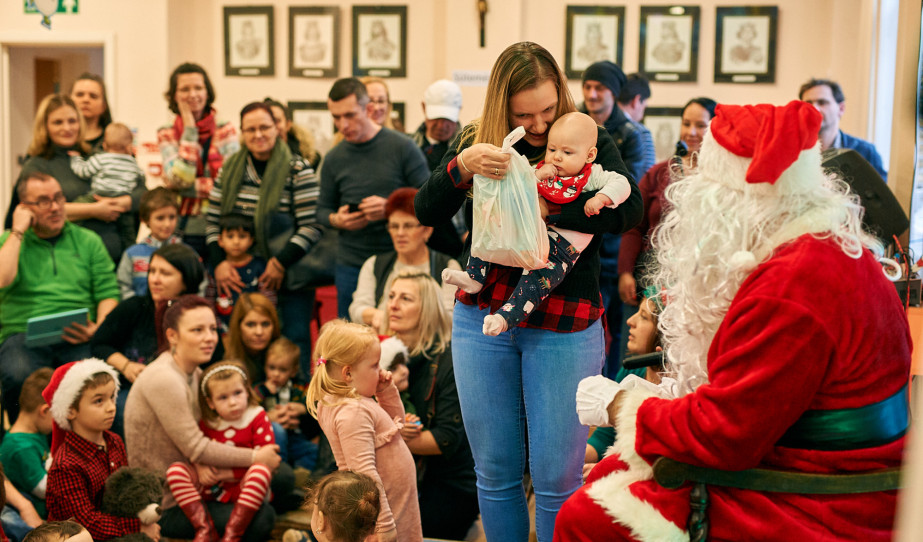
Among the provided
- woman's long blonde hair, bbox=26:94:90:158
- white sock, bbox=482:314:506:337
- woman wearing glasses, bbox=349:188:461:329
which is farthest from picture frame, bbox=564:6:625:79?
white sock, bbox=482:314:506:337

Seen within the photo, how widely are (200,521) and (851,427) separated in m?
2.42

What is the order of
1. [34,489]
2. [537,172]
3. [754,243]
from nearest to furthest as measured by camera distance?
1. [754,243]
2. [537,172]
3. [34,489]

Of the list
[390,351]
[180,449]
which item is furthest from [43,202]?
→ [390,351]

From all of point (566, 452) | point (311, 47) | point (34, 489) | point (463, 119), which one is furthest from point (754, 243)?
point (311, 47)

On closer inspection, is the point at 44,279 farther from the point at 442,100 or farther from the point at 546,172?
the point at 546,172

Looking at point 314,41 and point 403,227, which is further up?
point 314,41

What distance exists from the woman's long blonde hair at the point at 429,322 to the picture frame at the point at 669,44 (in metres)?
3.96

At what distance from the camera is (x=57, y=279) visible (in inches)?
168

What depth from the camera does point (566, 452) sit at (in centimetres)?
221

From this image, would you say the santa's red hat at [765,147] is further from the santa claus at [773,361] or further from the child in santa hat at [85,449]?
the child in santa hat at [85,449]

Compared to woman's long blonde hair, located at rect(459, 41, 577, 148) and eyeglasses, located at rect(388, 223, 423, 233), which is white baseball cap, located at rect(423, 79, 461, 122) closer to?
eyeglasses, located at rect(388, 223, 423, 233)

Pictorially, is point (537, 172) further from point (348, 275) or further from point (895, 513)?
point (348, 275)

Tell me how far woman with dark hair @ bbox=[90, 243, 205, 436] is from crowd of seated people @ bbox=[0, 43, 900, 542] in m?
0.01

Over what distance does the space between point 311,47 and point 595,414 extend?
5995mm
